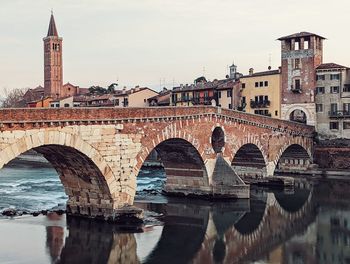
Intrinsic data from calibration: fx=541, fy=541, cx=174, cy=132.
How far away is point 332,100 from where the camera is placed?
48812 millimetres

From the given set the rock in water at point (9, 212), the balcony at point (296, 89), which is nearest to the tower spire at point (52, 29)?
the balcony at point (296, 89)


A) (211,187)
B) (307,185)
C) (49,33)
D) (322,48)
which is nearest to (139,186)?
(211,187)

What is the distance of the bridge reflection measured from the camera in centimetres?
2248

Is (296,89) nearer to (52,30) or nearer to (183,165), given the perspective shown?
(183,165)

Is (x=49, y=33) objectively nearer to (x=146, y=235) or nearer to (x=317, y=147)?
(x=317, y=147)

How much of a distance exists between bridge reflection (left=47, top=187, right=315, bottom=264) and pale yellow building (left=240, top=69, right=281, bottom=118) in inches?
730

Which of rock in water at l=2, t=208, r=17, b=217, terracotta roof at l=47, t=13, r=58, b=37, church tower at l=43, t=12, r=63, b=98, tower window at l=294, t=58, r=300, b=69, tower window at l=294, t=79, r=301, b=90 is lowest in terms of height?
rock in water at l=2, t=208, r=17, b=217

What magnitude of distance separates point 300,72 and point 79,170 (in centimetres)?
2878

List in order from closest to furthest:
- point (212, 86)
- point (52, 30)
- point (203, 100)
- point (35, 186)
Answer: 1. point (35, 186)
2. point (212, 86)
3. point (203, 100)
4. point (52, 30)

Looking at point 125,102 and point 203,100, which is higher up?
point 125,102

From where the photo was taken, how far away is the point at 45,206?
31.1m

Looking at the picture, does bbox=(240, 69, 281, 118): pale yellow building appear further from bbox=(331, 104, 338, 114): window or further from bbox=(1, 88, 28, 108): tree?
bbox=(1, 88, 28, 108): tree

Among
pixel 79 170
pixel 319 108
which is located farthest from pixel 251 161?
pixel 79 170

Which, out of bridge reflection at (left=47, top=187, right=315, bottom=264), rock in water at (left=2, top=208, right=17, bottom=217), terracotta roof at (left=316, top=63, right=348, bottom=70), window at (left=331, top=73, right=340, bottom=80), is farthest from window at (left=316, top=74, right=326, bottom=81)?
rock in water at (left=2, top=208, right=17, bottom=217)
